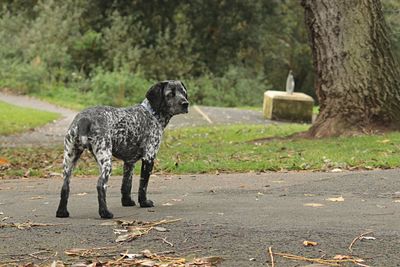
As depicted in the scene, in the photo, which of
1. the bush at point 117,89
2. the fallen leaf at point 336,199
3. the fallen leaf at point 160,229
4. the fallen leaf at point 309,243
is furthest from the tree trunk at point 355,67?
the bush at point 117,89

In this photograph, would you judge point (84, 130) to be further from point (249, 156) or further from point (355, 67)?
point (355, 67)

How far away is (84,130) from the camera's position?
284 inches

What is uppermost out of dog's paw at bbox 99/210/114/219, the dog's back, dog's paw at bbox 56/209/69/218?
the dog's back

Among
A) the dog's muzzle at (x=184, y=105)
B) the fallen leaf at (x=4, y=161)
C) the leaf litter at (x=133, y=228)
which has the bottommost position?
the fallen leaf at (x=4, y=161)

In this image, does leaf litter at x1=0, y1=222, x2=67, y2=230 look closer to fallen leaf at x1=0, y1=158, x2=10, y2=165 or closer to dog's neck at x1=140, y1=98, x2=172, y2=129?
dog's neck at x1=140, y1=98, x2=172, y2=129

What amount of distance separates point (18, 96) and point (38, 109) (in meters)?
4.97

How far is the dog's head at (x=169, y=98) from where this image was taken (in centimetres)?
798

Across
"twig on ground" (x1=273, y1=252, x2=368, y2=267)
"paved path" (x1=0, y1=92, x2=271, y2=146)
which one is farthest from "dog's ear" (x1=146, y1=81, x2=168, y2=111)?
"paved path" (x1=0, y1=92, x2=271, y2=146)

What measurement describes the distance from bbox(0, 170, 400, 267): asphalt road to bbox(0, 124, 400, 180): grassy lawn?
1202mm

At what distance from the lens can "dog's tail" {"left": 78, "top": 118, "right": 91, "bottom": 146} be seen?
7.21m

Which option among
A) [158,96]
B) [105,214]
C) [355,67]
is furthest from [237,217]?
[355,67]

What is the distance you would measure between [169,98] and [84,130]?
115cm

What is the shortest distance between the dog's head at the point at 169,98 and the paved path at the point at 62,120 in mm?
10872

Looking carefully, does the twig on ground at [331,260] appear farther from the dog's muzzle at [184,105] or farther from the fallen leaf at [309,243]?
the dog's muzzle at [184,105]
